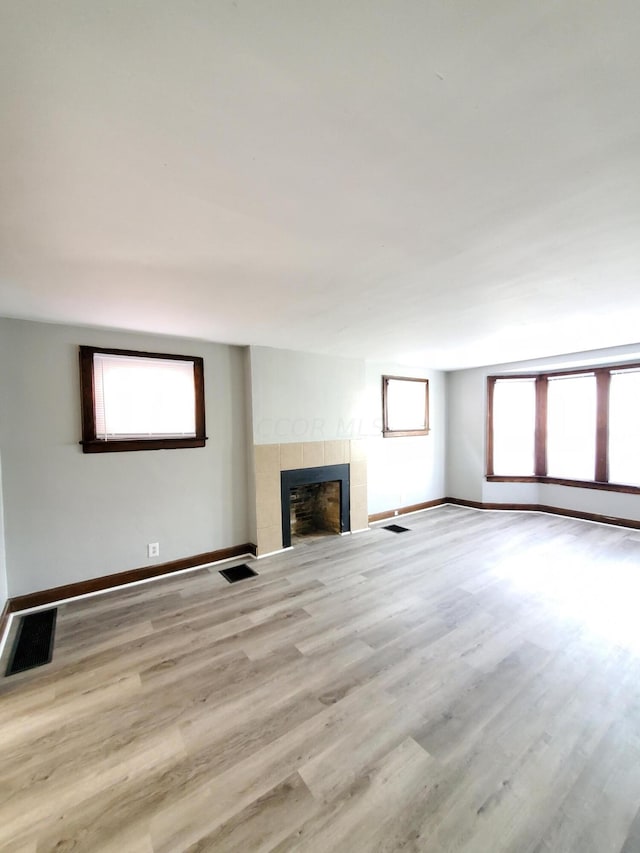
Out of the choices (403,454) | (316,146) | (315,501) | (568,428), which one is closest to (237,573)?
(315,501)

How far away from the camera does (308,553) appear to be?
379 centimetres

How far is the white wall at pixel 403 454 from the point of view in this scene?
16.0 feet

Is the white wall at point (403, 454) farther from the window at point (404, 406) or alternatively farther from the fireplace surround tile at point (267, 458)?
the fireplace surround tile at point (267, 458)

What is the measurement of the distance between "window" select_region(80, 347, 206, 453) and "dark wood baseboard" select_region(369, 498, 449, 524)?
108 inches

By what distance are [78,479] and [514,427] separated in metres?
5.70

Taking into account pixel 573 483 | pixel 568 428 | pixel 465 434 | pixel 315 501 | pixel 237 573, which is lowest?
pixel 237 573

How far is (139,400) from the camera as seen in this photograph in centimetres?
316

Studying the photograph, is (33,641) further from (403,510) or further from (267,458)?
(403,510)

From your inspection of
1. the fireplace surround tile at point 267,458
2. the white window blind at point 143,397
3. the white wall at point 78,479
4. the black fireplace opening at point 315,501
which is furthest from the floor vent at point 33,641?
the black fireplace opening at point 315,501

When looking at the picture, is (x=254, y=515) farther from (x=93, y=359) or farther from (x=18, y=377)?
(x=18, y=377)

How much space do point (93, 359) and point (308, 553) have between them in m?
2.84

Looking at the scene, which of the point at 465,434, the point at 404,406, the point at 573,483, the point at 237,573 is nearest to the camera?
the point at 237,573

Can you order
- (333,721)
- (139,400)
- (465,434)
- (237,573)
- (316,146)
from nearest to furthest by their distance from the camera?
(316,146)
(333,721)
(139,400)
(237,573)
(465,434)

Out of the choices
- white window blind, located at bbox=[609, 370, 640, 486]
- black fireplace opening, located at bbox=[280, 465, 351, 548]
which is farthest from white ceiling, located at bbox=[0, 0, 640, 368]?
white window blind, located at bbox=[609, 370, 640, 486]
